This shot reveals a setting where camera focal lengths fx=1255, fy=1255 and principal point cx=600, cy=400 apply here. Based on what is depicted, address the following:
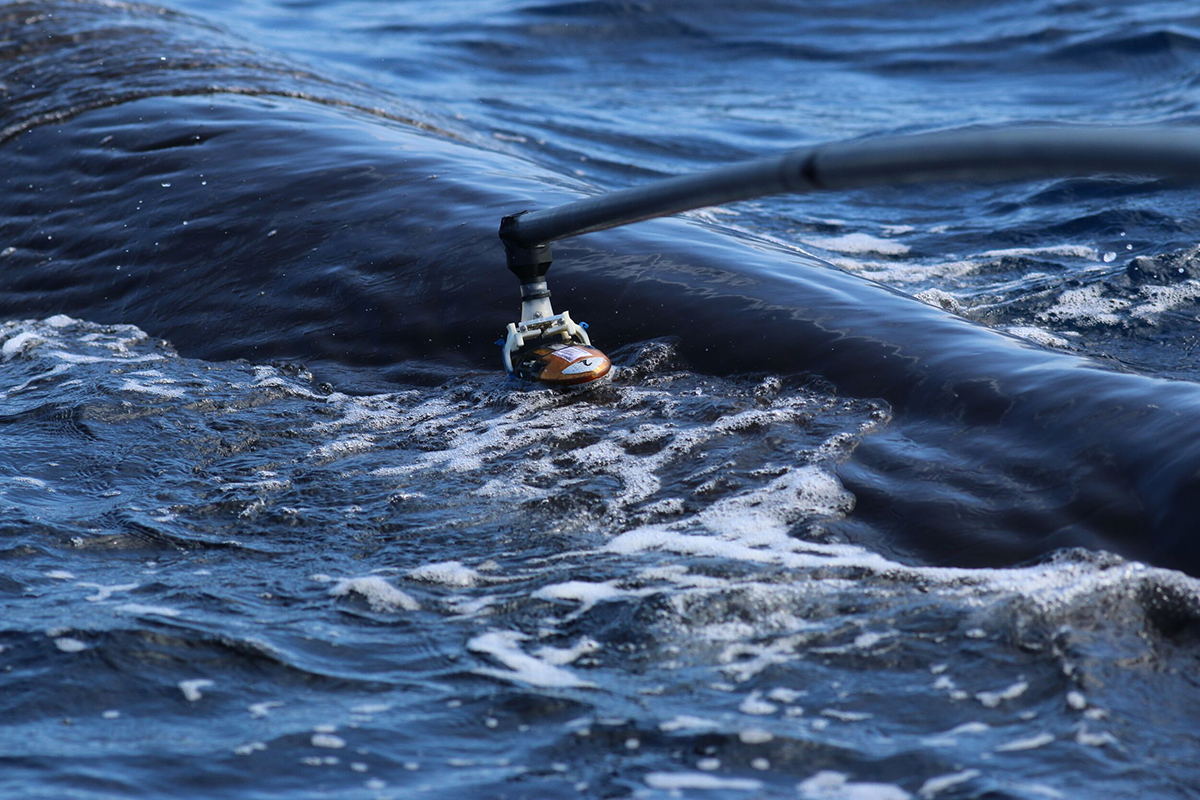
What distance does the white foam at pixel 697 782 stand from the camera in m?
2.13

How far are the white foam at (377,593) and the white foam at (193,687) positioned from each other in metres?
0.41

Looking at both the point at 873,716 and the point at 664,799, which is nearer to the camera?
the point at 664,799

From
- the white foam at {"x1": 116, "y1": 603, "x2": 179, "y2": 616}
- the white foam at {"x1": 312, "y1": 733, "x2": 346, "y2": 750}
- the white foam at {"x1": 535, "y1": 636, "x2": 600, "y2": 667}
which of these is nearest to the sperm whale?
the white foam at {"x1": 535, "y1": 636, "x2": 600, "y2": 667}

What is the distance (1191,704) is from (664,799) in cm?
99

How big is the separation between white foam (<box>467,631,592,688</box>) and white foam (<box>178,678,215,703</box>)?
1.73ft

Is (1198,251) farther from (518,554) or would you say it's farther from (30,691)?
(30,691)

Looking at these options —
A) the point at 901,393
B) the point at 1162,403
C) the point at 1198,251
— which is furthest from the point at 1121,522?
the point at 1198,251

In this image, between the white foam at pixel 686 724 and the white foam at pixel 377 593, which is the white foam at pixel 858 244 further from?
the white foam at pixel 686 724

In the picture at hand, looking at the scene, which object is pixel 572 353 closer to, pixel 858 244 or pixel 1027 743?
pixel 1027 743

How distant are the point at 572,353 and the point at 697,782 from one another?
195 centimetres

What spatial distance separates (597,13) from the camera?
15.0 m

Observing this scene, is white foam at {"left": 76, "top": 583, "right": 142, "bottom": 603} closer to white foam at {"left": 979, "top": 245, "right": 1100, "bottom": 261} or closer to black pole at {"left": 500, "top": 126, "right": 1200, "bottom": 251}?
black pole at {"left": 500, "top": 126, "right": 1200, "bottom": 251}

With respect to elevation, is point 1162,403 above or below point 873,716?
above

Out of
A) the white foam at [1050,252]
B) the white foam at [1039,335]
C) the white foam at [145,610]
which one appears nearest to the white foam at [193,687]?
the white foam at [145,610]
